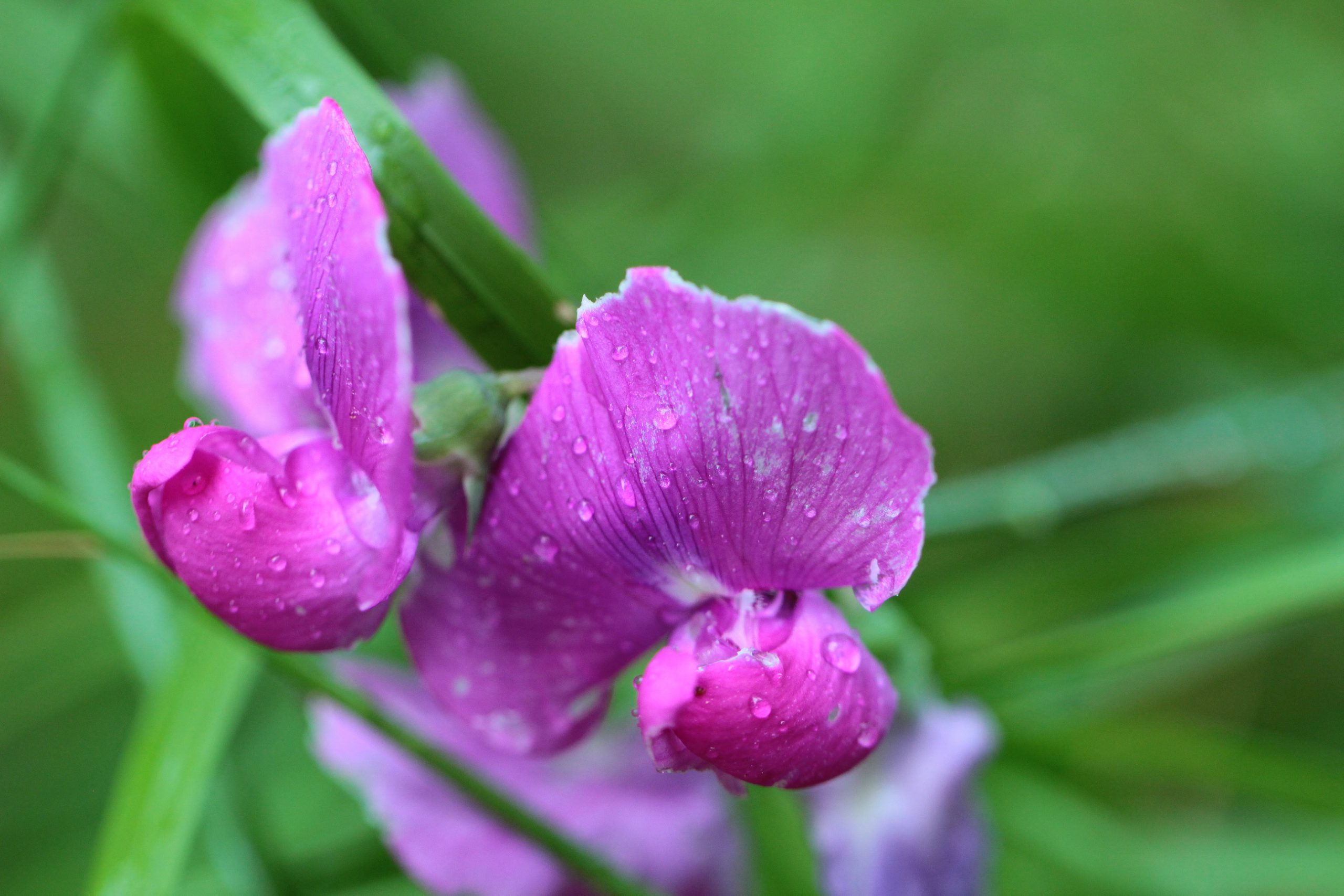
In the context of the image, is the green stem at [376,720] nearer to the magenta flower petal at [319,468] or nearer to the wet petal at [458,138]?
the magenta flower petal at [319,468]

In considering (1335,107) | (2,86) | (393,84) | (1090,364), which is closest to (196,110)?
(393,84)

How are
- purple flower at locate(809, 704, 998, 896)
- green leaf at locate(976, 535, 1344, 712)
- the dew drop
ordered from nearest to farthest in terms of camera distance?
the dew drop < purple flower at locate(809, 704, 998, 896) < green leaf at locate(976, 535, 1344, 712)

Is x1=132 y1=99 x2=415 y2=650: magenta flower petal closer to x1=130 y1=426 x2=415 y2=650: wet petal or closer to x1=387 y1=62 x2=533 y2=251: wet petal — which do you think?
x1=130 y1=426 x2=415 y2=650: wet petal

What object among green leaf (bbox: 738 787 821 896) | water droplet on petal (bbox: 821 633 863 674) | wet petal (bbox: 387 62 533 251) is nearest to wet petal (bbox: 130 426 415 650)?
water droplet on petal (bbox: 821 633 863 674)

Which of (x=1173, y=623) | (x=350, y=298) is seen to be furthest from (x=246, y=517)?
(x=1173, y=623)

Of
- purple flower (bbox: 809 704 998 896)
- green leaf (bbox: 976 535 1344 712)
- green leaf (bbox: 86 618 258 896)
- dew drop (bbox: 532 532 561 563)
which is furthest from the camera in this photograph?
green leaf (bbox: 976 535 1344 712)

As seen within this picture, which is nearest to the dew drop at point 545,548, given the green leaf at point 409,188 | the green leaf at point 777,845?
the green leaf at point 409,188
